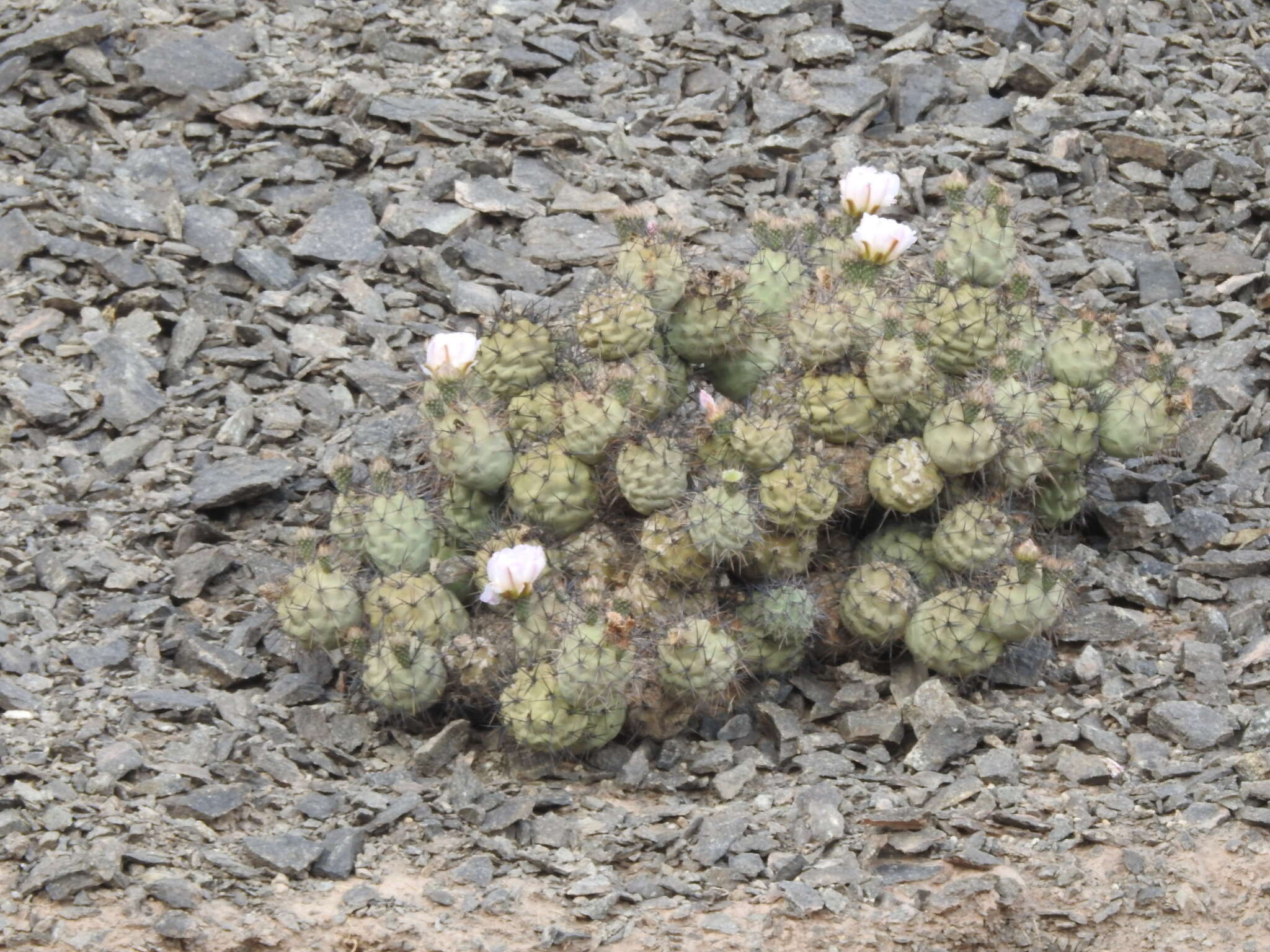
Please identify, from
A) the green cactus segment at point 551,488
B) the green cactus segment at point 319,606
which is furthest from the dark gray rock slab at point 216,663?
the green cactus segment at point 551,488

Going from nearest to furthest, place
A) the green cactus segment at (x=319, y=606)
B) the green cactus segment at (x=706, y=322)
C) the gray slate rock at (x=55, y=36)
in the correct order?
1. the green cactus segment at (x=319, y=606)
2. the green cactus segment at (x=706, y=322)
3. the gray slate rock at (x=55, y=36)

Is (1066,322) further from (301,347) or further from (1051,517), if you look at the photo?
(301,347)

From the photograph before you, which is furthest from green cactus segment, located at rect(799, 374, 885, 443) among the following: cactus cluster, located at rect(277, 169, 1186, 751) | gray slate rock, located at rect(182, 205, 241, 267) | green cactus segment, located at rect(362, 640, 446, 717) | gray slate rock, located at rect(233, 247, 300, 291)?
gray slate rock, located at rect(182, 205, 241, 267)

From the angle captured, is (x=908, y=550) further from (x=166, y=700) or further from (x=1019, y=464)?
(x=166, y=700)

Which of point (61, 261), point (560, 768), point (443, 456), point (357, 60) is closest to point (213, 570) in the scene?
point (443, 456)

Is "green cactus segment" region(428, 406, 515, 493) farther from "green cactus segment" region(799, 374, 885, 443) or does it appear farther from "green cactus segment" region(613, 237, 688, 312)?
"green cactus segment" region(799, 374, 885, 443)

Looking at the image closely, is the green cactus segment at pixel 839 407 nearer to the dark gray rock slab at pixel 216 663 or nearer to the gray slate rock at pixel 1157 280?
the dark gray rock slab at pixel 216 663

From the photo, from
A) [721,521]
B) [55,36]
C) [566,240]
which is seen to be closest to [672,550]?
[721,521]
